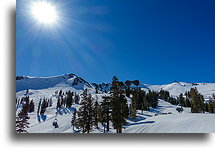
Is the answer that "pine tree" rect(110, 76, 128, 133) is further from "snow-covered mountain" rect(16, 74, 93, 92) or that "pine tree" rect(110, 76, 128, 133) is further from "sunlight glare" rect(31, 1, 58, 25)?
"sunlight glare" rect(31, 1, 58, 25)

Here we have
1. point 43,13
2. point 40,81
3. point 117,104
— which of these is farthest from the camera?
point 117,104

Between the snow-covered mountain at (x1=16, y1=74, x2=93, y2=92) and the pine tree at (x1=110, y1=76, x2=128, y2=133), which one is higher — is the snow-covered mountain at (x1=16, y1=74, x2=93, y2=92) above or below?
above

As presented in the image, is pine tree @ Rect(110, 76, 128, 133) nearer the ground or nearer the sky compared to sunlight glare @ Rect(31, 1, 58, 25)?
nearer the ground

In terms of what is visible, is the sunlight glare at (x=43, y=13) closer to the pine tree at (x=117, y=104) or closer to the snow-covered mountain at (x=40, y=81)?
the snow-covered mountain at (x=40, y=81)

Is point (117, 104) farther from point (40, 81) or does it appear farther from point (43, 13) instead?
point (43, 13)

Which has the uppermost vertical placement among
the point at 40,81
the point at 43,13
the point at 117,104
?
the point at 43,13

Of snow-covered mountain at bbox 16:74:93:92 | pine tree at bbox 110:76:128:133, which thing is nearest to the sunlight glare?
snow-covered mountain at bbox 16:74:93:92

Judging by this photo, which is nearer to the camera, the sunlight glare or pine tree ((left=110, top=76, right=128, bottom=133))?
the sunlight glare

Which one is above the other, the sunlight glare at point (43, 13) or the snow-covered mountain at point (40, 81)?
the sunlight glare at point (43, 13)

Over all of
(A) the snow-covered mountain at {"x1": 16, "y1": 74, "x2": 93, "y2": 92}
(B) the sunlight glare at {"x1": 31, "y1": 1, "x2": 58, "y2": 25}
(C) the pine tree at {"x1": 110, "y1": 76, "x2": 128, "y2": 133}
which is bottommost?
(C) the pine tree at {"x1": 110, "y1": 76, "x2": 128, "y2": 133}

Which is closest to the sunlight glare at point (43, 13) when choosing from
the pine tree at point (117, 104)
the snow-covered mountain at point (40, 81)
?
the snow-covered mountain at point (40, 81)

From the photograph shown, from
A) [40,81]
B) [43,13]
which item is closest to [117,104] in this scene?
[40,81]

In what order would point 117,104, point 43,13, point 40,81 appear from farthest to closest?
point 117,104
point 40,81
point 43,13
